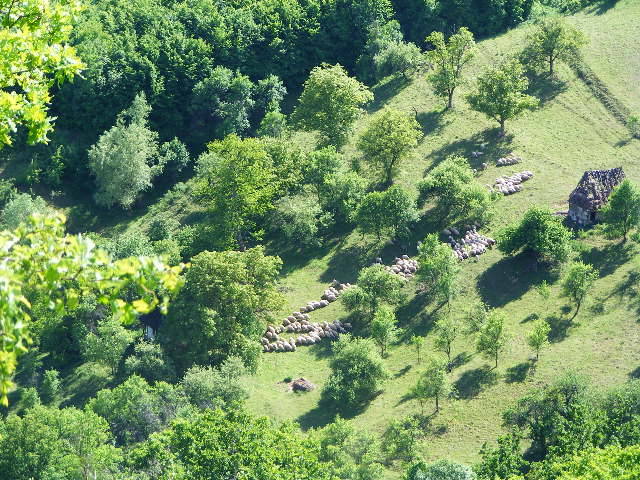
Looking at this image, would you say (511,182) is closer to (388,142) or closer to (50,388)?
(388,142)

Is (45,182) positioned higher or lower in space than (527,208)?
higher

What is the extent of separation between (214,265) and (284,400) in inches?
424

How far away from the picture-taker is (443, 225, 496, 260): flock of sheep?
77688 millimetres

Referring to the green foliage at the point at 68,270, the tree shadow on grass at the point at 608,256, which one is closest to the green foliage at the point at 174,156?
the tree shadow on grass at the point at 608,256

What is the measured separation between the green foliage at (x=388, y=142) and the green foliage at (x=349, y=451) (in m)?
31.8

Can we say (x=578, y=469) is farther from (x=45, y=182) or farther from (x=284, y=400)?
(x=45, y=182)

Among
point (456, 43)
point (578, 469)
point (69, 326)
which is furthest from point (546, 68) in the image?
point (578, 469)

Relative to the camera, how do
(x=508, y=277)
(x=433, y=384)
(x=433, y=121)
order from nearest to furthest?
(x=433, y=384) → (x=508, y=277) → (x=433, y=121)

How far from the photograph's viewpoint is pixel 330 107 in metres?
92.8

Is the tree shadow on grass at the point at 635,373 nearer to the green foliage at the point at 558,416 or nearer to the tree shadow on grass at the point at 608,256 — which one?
the green foliage at the point at 558,416

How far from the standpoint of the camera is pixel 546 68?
328 ft

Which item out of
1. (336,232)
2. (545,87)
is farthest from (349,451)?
(545,87)

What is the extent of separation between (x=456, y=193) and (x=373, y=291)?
12.6m

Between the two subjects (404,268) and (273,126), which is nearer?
(404,268)
